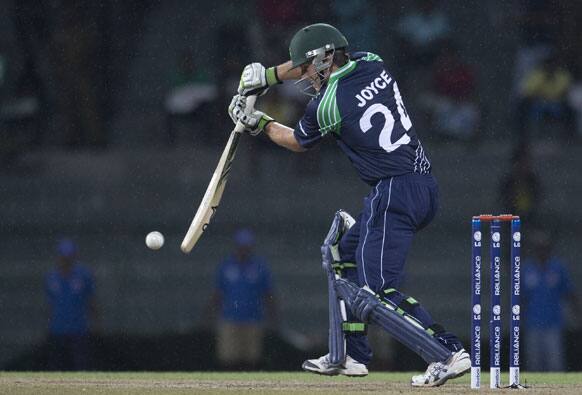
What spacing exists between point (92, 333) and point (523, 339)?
341 cm

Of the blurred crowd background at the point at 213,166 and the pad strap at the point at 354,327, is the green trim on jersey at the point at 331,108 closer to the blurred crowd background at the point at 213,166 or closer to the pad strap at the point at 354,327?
the pad strap at the point at 354,327

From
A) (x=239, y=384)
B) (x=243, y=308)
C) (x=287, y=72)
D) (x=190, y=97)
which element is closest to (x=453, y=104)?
(x=190, y=97)

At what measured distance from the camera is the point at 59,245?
10695 millimetres

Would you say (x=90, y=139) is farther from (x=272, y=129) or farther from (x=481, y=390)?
(x=481, y=390)

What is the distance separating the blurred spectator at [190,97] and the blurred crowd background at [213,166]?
15 mm

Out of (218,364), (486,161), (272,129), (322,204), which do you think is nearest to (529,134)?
(486,161)

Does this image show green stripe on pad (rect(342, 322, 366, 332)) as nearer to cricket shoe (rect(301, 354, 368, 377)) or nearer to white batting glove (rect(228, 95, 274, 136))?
cricket shoe (rect(301, 354, 368, 377))

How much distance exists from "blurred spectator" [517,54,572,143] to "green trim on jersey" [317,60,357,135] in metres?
5.91

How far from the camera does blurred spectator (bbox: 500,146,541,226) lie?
35.4 ft

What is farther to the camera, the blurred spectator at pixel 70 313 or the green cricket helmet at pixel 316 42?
Result: the blurred spectator at pixel 70 313

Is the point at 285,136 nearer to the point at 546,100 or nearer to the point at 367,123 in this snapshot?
the point at 367,123

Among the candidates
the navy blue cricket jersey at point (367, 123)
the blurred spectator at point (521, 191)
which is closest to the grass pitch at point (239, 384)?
the navy blue cricket jersey at point (367, 123)

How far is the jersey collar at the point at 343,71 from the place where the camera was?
5.77 metres

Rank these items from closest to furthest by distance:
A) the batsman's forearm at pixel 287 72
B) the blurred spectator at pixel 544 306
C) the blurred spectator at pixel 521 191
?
the batsman's forearm at pixel 287 72 < the blurred spectator at pixel 544 306 < the blurred spectator at pixel 521 191
